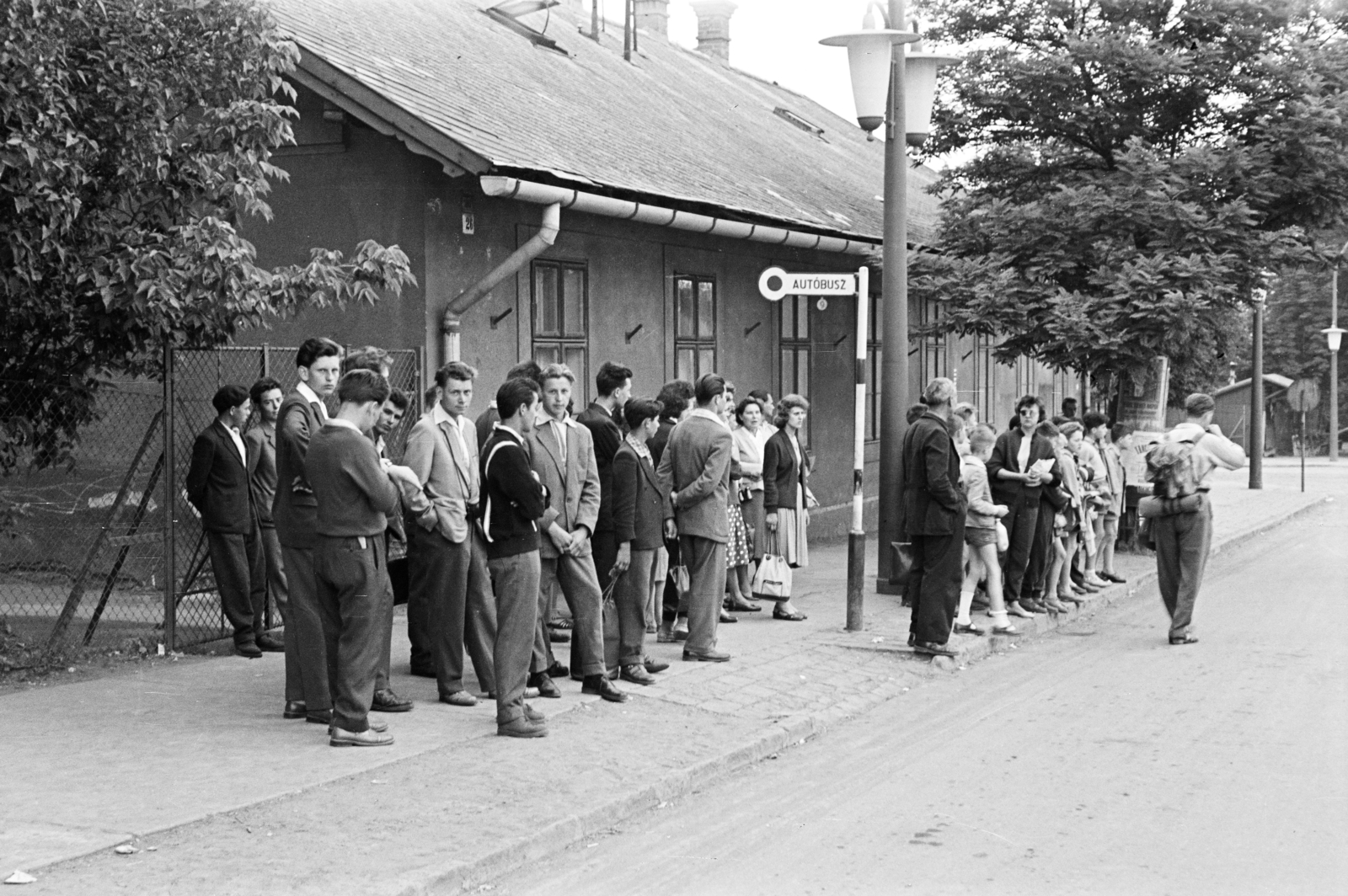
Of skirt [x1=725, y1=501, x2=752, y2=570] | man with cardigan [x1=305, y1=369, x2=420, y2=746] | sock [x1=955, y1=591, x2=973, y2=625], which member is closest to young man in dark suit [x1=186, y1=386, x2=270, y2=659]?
man with cardigan [x1=305, y1=369, x2=420, y2=746]

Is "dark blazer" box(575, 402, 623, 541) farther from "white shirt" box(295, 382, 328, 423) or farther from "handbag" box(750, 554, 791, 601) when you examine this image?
"handbag" box(750, 554, 791, 601)

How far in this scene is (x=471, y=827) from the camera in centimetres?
595

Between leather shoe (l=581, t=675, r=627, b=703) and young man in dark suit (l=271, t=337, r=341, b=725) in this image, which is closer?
young man in dark suit (l=271, t=337, r=341, b=725)

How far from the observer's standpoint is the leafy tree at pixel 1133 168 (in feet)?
53.5

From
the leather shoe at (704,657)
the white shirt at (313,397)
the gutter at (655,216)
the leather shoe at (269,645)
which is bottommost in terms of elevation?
the leather shoe at (704,657)

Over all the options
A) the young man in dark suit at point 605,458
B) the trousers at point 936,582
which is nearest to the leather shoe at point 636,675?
the young man in dark suit at point 605,458

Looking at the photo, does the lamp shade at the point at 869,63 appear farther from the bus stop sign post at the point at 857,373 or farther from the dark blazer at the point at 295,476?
the dark blazer at the point at 295,476

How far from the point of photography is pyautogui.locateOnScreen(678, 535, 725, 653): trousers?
377 inches

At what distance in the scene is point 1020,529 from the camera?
12.2 metres

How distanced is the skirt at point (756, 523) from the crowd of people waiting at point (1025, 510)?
1192 millimetres

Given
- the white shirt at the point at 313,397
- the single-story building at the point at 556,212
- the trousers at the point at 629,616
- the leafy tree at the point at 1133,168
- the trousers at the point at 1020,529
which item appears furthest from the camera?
the leafy tree at the point at 1133,168

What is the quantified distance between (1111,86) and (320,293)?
36.1ft

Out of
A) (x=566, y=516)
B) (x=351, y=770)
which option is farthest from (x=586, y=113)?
(x=351, y=770)

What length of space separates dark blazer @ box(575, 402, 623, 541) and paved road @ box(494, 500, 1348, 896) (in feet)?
5.71
